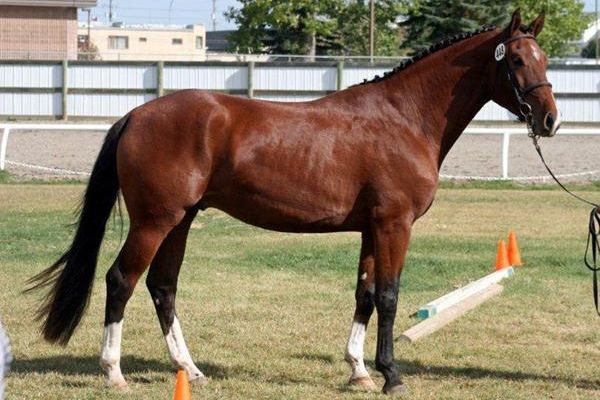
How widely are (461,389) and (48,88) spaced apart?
32.2 metres

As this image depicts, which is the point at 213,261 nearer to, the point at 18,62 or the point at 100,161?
the point at 100,161

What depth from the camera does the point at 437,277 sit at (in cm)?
1189

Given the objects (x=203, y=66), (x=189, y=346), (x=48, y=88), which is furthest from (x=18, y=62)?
(x=189, y=346)

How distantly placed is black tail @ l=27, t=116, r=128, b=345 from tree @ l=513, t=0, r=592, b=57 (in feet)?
164

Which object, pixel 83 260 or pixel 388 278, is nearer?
pixel 388 278

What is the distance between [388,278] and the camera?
24.3 ft

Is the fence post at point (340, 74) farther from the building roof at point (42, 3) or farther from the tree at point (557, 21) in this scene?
the tree at point (557, 21)

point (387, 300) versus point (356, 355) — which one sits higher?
point (387, 300)

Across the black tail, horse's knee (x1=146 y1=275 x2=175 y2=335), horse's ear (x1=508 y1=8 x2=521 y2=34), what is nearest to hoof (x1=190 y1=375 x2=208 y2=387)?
horse's knee (x1=146 y1=275 x2=175 y2=335)

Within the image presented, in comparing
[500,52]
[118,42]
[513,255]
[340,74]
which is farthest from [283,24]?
[500,52]

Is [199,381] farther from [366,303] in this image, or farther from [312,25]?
[312,25]

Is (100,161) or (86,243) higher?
(100,161)

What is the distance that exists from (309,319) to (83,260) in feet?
8.67

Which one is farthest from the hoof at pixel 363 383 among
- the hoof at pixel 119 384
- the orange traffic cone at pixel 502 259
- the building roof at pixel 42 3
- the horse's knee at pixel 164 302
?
the building roof at pixel 42 3
